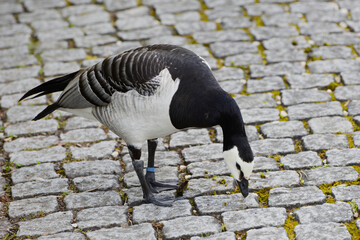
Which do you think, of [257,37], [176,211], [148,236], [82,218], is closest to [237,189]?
[176,211]

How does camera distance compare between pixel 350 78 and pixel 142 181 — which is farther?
pixel 350 78

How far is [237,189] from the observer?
18.2ft

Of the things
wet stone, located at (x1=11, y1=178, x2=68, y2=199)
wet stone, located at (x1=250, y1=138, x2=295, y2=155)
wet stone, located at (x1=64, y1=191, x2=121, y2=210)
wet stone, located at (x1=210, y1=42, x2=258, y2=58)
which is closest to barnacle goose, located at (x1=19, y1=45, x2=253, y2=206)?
wet stone, located at (x1=64, y1=191, x2=121, y2=210)

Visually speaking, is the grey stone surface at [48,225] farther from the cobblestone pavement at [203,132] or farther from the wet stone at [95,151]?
the wet stone at [95,151]

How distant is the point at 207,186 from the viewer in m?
5.62

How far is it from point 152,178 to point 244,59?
112 inches

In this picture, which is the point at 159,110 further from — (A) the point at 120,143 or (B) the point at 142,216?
(A) the point at 120,143

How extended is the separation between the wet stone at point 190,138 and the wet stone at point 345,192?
5.14ft

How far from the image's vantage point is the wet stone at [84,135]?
660 cm

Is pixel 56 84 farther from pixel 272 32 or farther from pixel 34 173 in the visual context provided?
pixel 272 32

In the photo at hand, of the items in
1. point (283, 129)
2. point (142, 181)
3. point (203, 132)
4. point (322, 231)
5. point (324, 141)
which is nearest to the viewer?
point (322, 231)

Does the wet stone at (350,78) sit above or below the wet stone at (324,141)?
above

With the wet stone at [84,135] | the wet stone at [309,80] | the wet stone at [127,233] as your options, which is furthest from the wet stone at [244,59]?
the wet stone at [127,233]

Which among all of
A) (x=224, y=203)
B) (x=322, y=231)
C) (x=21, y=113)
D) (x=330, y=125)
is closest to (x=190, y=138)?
(x=224, y=203)
